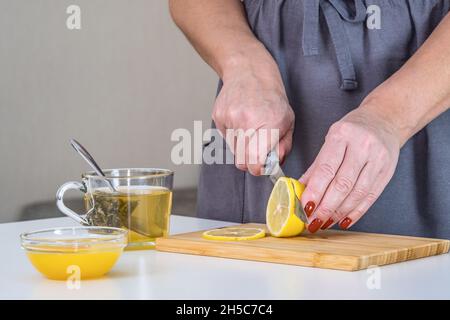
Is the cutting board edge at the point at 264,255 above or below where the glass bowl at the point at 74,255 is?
below

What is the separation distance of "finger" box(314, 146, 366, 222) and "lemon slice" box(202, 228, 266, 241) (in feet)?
0.31

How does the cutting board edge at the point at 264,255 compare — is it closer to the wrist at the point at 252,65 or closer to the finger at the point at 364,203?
the finger at the point at 364,203

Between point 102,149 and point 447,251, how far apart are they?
175 centimetres

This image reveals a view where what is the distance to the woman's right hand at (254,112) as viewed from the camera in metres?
1.18

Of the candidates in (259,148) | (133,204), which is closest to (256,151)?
(259,148)

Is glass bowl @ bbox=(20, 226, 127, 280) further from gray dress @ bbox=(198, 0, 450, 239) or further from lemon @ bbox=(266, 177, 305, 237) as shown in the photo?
gray dress @ bbox=(198, 0, 450, 239)

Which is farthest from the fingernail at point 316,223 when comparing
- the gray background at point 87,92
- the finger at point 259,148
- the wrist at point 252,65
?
the gray background at point 87,92

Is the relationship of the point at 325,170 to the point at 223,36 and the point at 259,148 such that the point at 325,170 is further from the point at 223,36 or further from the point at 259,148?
the point at 223,36

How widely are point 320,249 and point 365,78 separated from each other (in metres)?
0.46

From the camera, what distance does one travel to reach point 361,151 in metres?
1.07

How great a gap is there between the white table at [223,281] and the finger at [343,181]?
0.15 meters

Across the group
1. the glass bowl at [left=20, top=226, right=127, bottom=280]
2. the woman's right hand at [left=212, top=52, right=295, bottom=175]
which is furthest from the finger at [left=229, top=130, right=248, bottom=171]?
the glass bowl at [left=20, top=226, right=127, bottom=280]

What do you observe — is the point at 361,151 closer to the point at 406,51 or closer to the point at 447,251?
the point at 447,251

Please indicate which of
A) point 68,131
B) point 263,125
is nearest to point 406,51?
point 263,125
